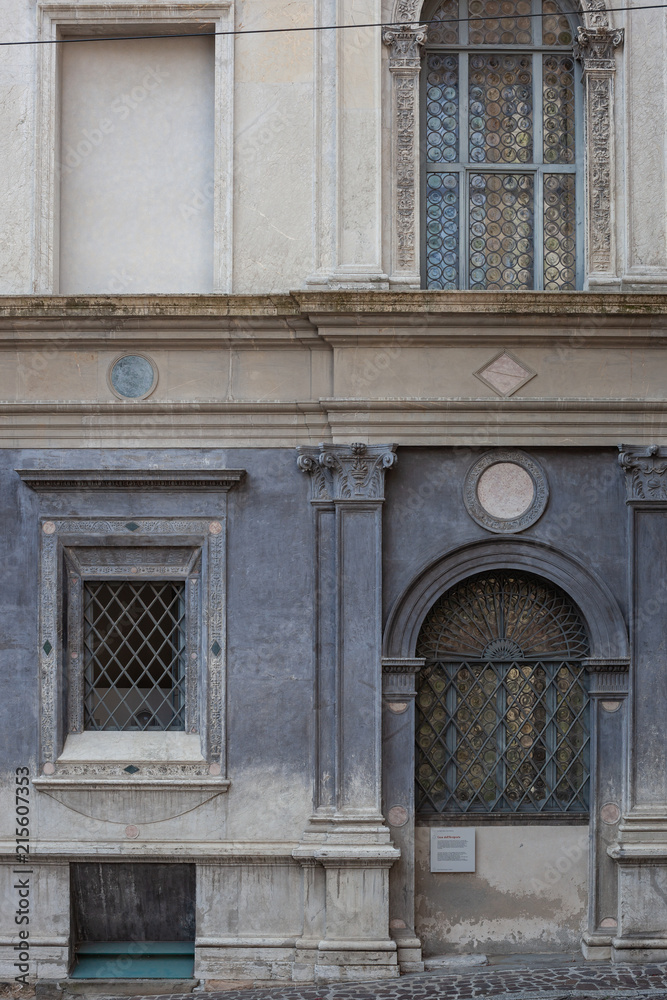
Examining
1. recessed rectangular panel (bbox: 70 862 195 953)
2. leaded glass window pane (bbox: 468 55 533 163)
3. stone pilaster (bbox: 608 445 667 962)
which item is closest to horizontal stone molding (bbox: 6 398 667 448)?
stone pilaster (bbox: 608 445 667 962)

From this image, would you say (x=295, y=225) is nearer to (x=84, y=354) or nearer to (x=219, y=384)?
(x=219, y=384)

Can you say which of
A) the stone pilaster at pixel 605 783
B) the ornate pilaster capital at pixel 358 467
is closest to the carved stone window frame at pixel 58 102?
the ornate pilaster capital at pixel 358 467

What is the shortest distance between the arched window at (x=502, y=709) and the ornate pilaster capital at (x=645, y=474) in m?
1.07

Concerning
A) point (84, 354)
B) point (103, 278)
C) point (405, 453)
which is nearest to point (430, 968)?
point (405, 453)

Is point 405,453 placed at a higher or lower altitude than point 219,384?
lower

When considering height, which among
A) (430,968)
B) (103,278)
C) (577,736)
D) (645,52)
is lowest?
(430,968)

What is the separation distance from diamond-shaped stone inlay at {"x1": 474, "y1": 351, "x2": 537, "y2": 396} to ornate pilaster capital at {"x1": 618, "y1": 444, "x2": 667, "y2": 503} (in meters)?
0.99

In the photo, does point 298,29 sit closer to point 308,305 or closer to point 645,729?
point 308,305

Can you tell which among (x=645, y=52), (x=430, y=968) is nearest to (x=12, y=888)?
(x=430, y=968)

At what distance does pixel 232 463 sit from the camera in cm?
829

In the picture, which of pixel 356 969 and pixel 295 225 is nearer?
pixel 356 969

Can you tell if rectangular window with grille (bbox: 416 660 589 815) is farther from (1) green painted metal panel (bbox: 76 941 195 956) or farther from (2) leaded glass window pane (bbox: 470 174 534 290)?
(2) leaded glass window pane (bbox: 470 174 534 290)

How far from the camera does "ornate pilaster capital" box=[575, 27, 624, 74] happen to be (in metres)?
8.41

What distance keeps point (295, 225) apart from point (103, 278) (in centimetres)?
175
